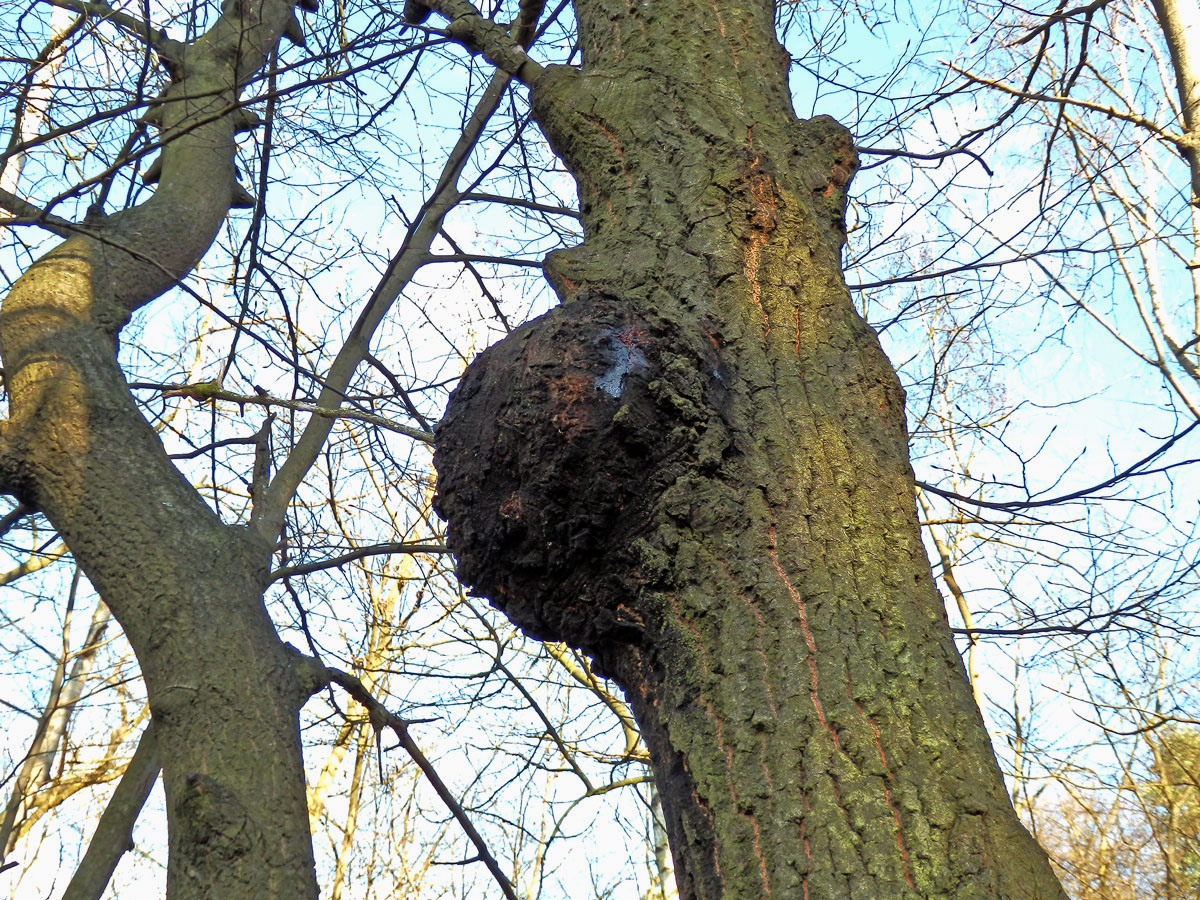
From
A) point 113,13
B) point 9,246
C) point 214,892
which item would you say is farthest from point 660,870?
point 113,13

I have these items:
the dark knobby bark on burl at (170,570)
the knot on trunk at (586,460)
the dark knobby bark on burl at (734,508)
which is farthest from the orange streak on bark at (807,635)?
the dark knobby bark on burl at (170,570)

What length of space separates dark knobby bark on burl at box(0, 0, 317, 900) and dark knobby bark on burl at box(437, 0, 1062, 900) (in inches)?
45.5

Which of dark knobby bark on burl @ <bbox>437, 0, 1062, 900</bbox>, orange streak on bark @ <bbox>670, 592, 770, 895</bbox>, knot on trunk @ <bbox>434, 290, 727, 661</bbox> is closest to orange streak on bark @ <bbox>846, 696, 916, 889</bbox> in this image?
dark knobby bark on burl @ <bbox>437, 0, 1062, 900</bbox>

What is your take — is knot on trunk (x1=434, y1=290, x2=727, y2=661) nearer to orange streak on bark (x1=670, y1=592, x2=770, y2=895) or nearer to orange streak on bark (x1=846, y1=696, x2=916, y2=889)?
orange streak on bark (x1=670, y1=592, x2=770, y2=895)

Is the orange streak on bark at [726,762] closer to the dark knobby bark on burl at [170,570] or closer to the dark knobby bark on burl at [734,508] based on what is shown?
the dark knobby bark on burl at [734,508]

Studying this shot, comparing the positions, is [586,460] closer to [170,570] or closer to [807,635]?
[807,635]

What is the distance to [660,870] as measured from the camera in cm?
661

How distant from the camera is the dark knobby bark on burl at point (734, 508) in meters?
0.98

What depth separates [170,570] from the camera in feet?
7.87

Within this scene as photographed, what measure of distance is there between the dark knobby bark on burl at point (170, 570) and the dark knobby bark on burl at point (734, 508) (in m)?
1.15

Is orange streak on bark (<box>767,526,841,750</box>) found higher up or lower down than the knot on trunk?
lower down

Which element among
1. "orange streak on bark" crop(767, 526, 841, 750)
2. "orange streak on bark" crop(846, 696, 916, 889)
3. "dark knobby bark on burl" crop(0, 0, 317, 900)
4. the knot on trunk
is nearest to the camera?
"orange streak on bark" crop(846, 696, 916, 889)

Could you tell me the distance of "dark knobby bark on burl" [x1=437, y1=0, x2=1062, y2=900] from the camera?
38.7 inches

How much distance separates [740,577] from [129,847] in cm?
265
